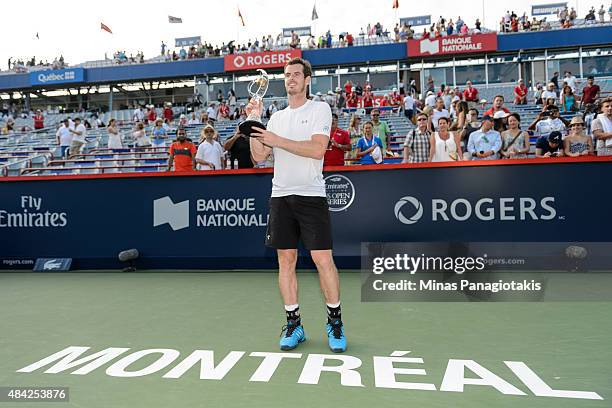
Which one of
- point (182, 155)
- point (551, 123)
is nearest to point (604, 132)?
point (551, 123)

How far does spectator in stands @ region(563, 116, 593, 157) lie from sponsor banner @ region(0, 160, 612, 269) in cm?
73

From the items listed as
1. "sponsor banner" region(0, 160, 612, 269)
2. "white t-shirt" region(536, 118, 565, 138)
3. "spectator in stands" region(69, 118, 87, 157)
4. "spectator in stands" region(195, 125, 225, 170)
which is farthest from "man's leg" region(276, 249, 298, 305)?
"spectator in stands" region(69, 118, 87, 157)

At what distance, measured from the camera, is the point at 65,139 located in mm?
16453

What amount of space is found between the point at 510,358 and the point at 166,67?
123ft

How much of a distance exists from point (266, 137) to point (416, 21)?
121ft

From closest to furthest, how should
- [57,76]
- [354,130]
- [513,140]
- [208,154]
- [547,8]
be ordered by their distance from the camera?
[513,140]
[208,154]
[354,130]
[547,8]
[57,76]

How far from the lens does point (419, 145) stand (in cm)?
785

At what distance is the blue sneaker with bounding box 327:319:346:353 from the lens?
343 centimetres

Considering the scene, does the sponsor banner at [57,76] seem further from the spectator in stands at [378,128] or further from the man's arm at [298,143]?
the man's arm at [298,143]

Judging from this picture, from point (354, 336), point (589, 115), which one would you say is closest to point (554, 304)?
point (354, 336)

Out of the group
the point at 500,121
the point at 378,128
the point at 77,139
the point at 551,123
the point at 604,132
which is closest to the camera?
the point at 604,132

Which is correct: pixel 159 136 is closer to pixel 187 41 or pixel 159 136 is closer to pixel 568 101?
pixel 568 101

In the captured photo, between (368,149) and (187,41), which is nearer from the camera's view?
(368,149)

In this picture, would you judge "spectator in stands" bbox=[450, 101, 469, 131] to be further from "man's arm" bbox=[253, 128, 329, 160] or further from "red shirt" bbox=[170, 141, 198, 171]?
"man's arm" bbox=[253, 128, 329, 160]
